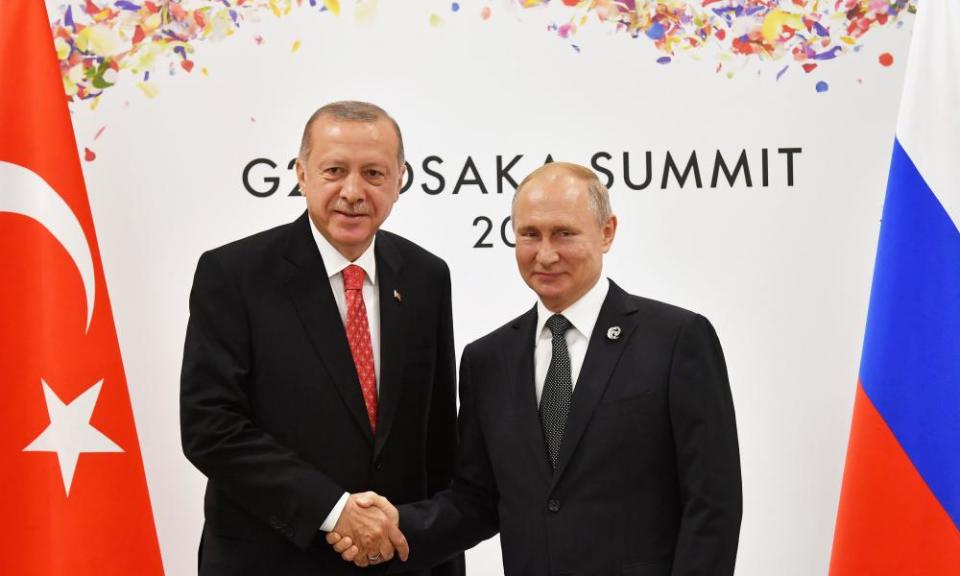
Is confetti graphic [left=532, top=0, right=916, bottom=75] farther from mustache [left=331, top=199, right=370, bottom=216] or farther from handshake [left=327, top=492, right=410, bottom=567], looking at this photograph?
handshake [left=327, top=492, right=410, bottom=567]

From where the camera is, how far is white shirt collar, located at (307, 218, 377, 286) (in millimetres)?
2828

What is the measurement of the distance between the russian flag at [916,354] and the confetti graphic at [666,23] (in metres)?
0.36

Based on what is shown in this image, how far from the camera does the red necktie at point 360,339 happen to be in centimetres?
277

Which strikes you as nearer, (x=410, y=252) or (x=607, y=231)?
(x=607, y=231)

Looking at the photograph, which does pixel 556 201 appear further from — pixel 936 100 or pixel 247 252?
pixel 936 100

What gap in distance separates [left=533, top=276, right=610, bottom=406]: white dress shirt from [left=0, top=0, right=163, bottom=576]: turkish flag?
5.02 ft

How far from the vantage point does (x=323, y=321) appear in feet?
9.02

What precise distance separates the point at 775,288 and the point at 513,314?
2.87 ft

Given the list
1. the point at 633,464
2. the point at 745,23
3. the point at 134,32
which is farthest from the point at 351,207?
the point at 745,23

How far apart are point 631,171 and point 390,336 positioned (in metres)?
1.37

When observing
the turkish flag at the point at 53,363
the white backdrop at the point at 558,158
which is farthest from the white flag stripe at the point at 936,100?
the turkish flag at the point at 53,363

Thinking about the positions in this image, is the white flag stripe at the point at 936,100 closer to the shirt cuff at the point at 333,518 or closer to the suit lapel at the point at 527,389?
the suit lapel at the point at 527,389

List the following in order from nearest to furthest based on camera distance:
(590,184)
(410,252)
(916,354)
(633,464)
A: (633,464)
(590,184)
(410,252)
(916,354)

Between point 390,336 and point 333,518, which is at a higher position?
point 390,336
